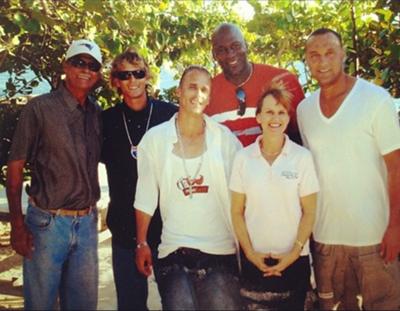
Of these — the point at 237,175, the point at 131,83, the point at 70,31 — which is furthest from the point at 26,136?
the point at 70,31

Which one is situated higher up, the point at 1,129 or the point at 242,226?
the point at 1,129

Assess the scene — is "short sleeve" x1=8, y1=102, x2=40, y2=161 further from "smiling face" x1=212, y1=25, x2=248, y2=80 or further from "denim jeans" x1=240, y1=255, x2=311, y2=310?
"denim jeans" x1=240, y1=255, x2=311, y2=310

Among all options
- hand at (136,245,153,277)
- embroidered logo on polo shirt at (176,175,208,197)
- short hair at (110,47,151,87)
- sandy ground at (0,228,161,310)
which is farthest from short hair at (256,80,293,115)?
sandy ground at (0,228,161,310)

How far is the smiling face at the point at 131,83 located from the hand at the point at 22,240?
119cm

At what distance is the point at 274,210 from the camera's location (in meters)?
3.20

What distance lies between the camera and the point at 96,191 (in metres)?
3.72

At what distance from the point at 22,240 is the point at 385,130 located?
98.3 inches

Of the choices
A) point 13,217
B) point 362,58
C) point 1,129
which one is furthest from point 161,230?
point 362,58

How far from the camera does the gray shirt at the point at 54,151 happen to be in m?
3.47

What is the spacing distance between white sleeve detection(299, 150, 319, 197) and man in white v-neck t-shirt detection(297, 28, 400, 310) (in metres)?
0.19

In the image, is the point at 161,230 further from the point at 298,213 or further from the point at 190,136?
the point at 298,213

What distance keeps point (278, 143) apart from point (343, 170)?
0.46m

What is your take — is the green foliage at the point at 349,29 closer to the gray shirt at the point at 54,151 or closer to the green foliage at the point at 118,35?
the green foliage at the point at 118,35

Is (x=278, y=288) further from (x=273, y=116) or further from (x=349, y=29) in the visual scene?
(x=349, y=29)
